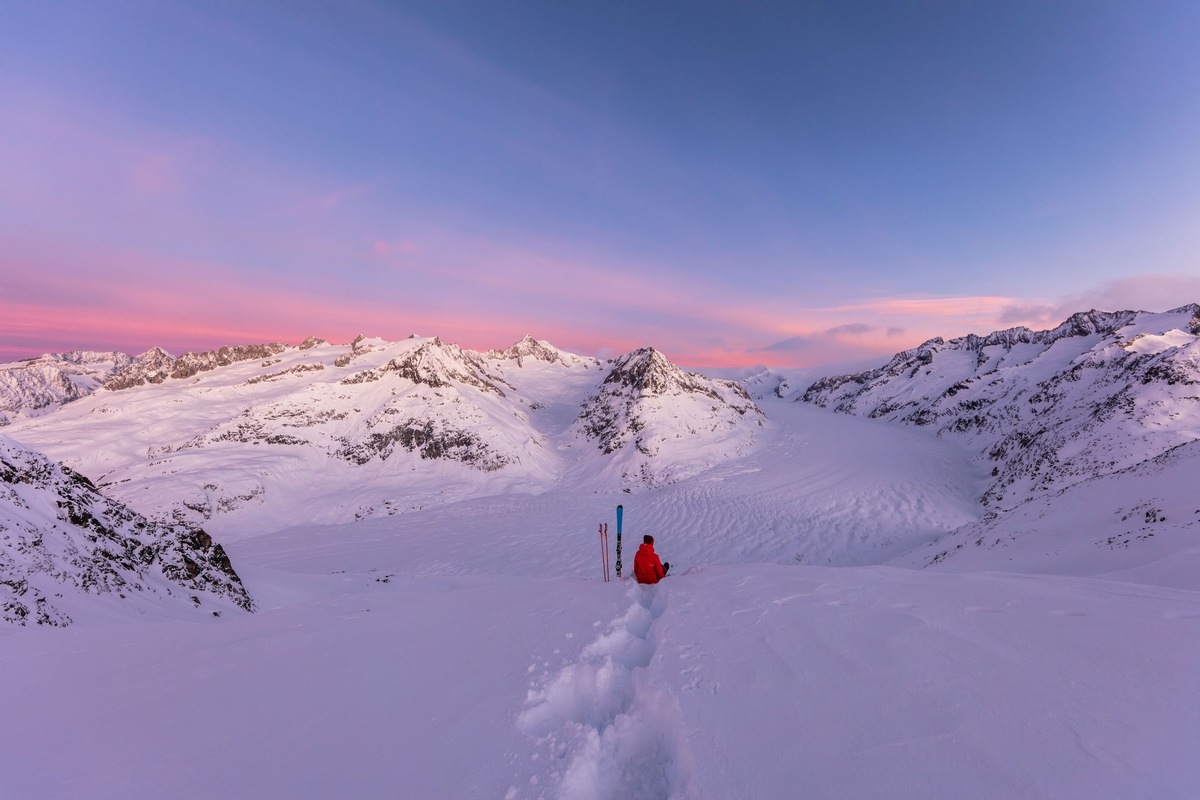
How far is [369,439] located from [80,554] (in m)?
40.5

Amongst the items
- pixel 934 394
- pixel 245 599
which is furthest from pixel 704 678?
pixel 934 394

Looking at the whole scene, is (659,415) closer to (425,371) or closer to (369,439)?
(425,371)

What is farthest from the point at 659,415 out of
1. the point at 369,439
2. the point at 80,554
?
the point at 80,554

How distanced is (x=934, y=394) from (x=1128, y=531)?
82.1m

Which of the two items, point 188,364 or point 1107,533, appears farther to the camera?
point 188,364

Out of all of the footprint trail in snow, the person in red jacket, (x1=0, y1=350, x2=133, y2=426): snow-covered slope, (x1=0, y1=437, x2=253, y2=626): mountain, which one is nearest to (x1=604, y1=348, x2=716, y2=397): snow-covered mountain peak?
the person in red jacket

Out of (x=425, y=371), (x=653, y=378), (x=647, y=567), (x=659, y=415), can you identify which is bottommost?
(x=647, y=567)

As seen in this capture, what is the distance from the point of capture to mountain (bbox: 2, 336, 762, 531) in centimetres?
3628

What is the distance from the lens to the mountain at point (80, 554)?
7059mm

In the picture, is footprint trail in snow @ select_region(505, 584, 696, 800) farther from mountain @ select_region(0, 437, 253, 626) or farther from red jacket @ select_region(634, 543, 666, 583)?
mountain @ select_region(0, 437, 253, 626)

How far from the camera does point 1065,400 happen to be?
136 ft

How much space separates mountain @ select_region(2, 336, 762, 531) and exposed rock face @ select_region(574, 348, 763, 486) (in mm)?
211

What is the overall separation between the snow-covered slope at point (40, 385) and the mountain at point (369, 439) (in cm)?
10373

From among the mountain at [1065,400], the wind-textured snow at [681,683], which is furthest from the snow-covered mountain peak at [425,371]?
the mountain at [1065,400]
